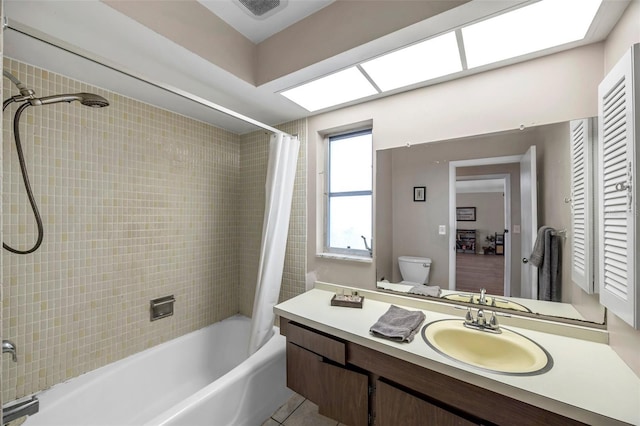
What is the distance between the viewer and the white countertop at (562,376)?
82cm

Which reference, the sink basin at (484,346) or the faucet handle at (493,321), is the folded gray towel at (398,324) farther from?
the faucet handle at (493,321)

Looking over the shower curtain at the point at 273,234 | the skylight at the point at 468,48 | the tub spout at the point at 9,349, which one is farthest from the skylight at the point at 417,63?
the tub spout at the point at 9,349

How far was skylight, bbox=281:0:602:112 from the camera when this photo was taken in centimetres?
110

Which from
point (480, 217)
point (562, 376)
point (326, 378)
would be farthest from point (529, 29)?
point (326, 378)

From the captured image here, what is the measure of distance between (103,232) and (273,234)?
1.11 meters

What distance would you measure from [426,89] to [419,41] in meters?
0.39

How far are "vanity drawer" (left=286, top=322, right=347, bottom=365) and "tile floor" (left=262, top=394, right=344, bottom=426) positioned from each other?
60 cm

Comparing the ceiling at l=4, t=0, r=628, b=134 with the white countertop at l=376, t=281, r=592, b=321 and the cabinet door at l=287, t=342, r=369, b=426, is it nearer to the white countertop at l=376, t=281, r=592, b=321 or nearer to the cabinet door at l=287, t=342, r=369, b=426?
the white countertop at l=376, t=281, r=592, b=321

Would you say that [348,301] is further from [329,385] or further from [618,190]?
[618,190]

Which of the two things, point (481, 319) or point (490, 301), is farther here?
point (490, 301)

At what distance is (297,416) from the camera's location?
1.71m

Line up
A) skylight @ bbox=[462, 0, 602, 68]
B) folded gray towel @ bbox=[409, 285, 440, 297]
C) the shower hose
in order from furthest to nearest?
folded gray towel @ bbox=[409, 285, 440, 297]
the shower hose
skylight @ bbox=[462, 0, 602, 68]

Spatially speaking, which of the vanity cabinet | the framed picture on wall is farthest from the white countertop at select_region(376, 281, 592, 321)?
the vanity cabinet

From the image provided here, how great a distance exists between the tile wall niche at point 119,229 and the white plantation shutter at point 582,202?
1618 mm
